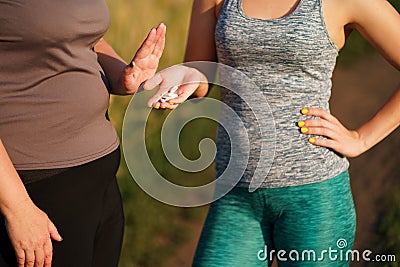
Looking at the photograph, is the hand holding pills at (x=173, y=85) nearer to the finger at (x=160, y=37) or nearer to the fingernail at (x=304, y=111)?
the finger at (x=160, y=37)

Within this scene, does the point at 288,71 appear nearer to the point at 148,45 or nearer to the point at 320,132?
the point at 320,132

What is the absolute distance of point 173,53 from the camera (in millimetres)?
6078

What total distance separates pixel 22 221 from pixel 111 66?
645 millimetres

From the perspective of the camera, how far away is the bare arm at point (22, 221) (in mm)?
1913

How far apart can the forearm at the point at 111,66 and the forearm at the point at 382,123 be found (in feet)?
2.55

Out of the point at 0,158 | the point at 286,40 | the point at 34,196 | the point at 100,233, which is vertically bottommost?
the point at 100,233

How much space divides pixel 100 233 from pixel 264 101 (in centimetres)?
57

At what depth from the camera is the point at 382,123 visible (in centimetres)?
262

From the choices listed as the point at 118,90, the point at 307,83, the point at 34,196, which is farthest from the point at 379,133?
the point at 34,196

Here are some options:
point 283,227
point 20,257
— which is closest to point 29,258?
point 20,257

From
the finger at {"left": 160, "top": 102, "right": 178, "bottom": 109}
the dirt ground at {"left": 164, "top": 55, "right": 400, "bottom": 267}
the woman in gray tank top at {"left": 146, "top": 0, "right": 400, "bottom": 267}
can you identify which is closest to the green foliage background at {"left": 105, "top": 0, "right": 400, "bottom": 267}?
the dirt ground at {"left": 164, "top": 55, "right": 400, "bottom": 267}

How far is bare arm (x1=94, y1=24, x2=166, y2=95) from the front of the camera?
2.29 m

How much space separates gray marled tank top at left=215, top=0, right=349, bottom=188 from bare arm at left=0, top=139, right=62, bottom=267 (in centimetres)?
62

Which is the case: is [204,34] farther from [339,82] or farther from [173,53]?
[339,82]
